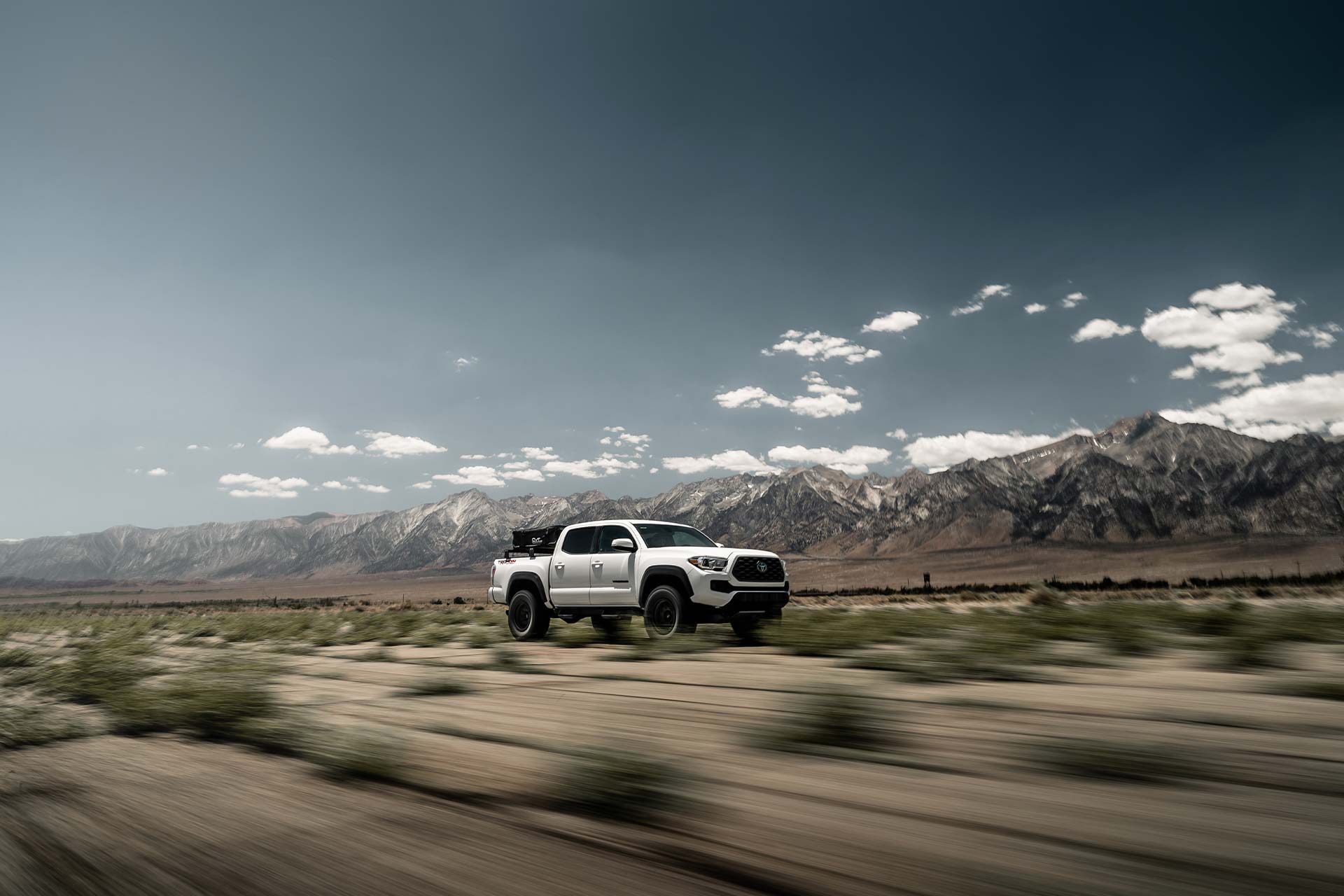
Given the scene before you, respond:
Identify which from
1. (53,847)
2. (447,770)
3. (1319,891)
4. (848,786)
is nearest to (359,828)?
(447,770)

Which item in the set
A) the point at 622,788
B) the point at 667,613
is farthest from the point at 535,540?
the point at 622,788

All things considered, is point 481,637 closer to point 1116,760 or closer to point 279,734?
point 279,734

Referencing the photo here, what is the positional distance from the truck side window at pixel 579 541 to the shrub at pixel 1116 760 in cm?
1036

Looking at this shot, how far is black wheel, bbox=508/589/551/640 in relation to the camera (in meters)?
12.7

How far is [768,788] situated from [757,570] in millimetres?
8868

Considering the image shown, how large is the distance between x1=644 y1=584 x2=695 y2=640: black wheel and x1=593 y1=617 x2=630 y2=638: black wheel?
0.58 m

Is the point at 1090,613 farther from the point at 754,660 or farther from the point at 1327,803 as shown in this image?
the point at 1327,803

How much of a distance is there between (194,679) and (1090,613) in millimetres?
9676

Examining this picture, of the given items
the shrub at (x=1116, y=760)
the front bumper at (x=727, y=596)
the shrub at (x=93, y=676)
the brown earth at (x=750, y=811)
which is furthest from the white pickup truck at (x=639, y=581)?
the shrub at (x=1116, y=760)

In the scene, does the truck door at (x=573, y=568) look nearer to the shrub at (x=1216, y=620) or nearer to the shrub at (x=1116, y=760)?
the shrub at (x=1216, y=620)

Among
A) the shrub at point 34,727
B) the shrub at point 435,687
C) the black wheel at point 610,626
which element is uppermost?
the shrub at point 34,727

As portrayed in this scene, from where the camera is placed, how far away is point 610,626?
41.9 ft

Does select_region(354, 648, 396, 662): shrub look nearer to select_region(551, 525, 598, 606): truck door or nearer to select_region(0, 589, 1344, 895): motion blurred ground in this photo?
select_region(0, 589, 1344, 895): motion blurred ground

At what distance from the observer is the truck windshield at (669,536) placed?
12727mm
